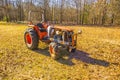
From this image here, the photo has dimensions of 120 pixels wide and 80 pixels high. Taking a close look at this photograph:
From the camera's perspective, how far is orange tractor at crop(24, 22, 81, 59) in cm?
717

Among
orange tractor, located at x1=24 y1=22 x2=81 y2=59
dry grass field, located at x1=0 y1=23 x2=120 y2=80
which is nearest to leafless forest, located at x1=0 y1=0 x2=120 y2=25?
orange tractor, located at x1=24 y1=22 x2=81 y2=59

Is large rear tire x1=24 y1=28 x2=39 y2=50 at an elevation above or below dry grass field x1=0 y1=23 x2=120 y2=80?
above

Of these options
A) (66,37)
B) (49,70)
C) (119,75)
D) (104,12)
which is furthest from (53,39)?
(104,12)

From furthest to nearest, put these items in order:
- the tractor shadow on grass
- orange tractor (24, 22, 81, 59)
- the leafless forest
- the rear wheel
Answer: the leafless forest < orange tractor (24, 22, 81, 59) < the rear wheel < the tractor shadow on grass

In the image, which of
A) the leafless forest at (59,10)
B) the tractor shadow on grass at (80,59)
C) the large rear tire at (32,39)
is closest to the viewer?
the tractor shadow on grass at (80,59)

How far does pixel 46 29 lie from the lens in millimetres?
8508

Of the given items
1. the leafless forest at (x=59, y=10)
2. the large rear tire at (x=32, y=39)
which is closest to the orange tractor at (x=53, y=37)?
the large rear tire at (x=32, y=39)

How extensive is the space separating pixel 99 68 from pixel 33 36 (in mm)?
3453

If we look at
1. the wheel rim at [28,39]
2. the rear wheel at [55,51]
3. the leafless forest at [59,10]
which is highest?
the leafless forest at [59,10]

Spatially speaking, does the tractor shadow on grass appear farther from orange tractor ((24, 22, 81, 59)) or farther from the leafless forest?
the leafless forest

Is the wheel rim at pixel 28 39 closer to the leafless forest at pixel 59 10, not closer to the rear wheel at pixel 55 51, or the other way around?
the rear wheel at pixel 55 51

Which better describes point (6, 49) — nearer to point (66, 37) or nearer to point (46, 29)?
point (46, 29)

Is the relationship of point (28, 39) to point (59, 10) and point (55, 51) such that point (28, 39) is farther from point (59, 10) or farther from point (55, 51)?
point (59, 10)

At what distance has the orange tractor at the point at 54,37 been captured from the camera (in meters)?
7.17
